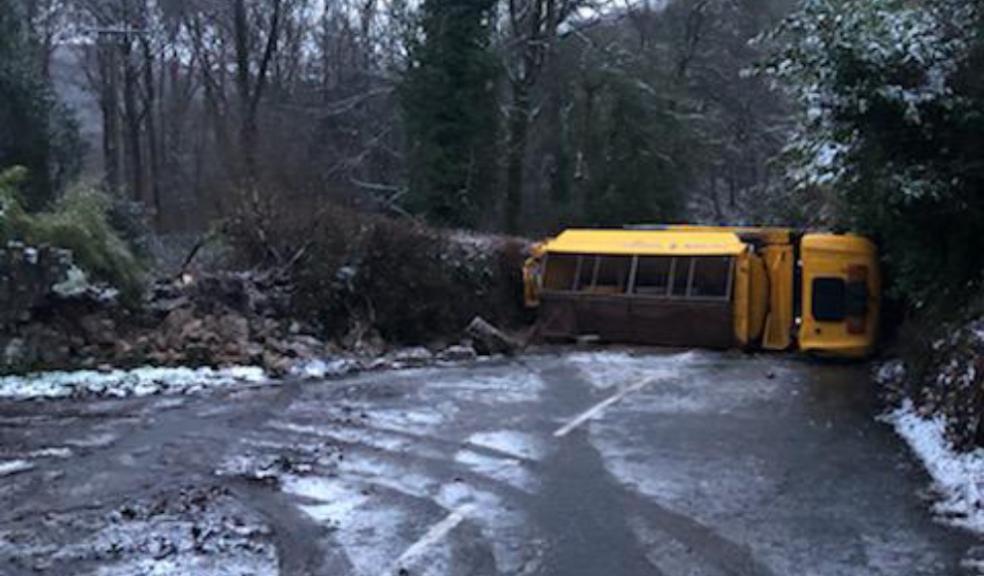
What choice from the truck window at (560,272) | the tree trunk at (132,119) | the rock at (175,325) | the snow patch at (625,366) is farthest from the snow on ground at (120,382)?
the tree trunk at (132,119)

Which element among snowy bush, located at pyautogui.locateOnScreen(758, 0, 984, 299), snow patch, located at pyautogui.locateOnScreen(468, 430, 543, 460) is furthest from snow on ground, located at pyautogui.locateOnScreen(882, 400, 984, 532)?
snow patch, located at pyautogui.locateOnScreen(468, 430, 543, 460)

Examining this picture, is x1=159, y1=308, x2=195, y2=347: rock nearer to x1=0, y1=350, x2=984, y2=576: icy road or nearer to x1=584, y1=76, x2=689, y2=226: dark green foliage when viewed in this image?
x1=0, y1=350, x2=984, y2=576: icy road

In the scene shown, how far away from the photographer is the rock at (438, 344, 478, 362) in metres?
18.0

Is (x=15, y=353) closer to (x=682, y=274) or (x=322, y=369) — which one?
(x=322, y=369)

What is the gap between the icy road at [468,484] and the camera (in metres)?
7.68

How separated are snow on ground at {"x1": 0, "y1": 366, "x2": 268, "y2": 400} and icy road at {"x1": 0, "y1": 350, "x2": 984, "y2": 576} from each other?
16.2 inches

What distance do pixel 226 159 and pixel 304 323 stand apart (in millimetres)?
27769

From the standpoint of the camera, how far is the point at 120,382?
1404 cm

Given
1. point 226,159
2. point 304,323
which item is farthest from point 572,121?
point 304,323

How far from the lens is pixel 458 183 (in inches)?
1423

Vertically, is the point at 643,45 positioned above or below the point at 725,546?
above

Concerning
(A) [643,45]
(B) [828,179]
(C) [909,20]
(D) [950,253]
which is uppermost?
(A) [643,45]

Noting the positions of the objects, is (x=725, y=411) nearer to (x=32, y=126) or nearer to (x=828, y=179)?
(x=828, y=179)

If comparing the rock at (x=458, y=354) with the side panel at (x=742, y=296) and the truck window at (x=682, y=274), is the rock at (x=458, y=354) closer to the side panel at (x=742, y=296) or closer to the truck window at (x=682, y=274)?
the truck window at (x=682, y=274)
